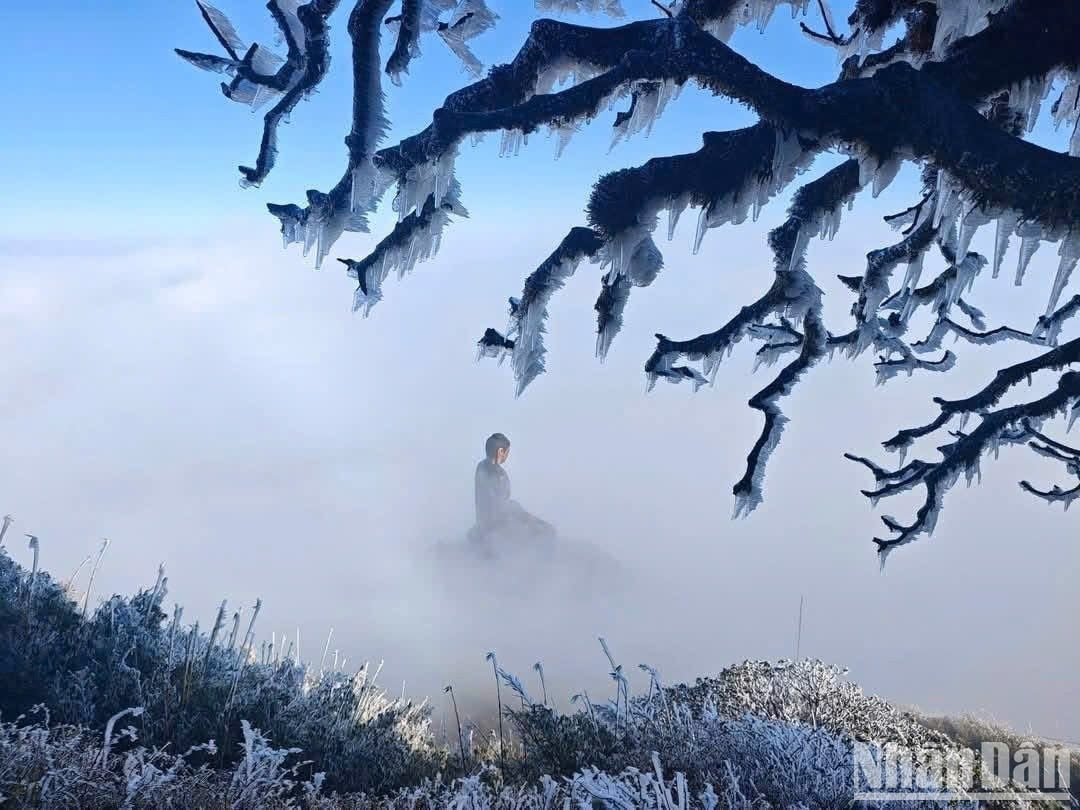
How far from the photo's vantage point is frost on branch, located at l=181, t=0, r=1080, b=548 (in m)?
3.11

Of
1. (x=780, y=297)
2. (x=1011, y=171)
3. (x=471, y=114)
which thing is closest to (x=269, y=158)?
(x=471, y=114)

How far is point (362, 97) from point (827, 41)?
311 centimetres

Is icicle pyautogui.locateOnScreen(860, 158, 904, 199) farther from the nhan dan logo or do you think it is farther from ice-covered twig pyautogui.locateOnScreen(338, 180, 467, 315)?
the nhan dan logo

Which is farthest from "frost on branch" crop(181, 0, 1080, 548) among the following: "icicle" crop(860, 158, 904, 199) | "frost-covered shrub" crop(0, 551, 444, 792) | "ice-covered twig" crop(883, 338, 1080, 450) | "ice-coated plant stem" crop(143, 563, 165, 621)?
"ice-coated plant stem" crop(143, 563, 165, 621)

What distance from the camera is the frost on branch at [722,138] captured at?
3.11m

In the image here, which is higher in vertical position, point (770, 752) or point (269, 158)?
point (269, 158)

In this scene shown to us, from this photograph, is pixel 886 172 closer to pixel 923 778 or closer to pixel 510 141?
pixel 510 141

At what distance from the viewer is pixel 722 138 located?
11.9 ft

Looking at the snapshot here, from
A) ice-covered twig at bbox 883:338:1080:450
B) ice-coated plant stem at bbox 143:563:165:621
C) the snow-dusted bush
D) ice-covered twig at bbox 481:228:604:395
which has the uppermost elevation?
ice-covered twig at bbox 883:338:1080:450

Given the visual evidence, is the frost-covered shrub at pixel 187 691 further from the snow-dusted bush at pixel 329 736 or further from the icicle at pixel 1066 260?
the icicle at pixel 1066 260

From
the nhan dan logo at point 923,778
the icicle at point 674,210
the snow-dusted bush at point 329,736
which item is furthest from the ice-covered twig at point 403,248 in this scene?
the nhan dan logo at point 923,778

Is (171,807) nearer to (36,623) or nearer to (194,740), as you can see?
Result: (194,740)

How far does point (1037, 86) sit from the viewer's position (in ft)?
12.1

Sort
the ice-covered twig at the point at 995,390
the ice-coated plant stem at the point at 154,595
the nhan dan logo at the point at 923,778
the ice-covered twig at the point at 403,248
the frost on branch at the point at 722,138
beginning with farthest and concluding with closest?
1. the ice-coated plant stem at the point at 154,595
2. the ice-covered twig at the point at 995,390
3. the nhan dan logo at the point at 923,778
4. the ice-covered twig at the point at 403,248
5. the frost on branch at the point at 722,138
